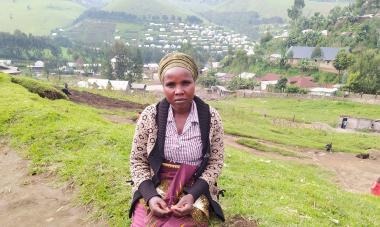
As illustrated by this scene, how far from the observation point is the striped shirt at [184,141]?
13.8 feet

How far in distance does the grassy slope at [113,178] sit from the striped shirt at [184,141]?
5.13ft

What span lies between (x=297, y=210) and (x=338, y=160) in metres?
17.0

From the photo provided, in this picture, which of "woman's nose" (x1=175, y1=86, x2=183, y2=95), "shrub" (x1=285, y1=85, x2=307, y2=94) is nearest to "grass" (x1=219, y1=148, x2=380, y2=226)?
"woman's nose" (x1=175, y1=86, x2=183, y2=95)

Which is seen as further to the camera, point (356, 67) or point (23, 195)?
point (356, 67)

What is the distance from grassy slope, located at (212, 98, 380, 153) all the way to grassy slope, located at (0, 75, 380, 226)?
54.1 feet

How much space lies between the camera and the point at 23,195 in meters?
6.76

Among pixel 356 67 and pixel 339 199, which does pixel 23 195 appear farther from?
pixel 356 67

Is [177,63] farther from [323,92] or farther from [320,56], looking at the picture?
[320,56]

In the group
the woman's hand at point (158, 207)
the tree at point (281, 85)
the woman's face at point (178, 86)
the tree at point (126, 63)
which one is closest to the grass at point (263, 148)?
the woman's face at point (178, 86)

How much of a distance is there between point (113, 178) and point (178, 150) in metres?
2.84

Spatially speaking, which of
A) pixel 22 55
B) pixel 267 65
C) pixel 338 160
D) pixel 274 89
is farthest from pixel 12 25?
pixel 338 160

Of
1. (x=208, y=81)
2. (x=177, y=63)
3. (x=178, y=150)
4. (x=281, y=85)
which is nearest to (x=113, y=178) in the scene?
(x=178, y=150)

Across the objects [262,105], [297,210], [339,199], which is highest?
[297,210]

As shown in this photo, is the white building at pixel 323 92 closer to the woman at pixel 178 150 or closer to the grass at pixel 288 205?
the grass at pixel 288 205
